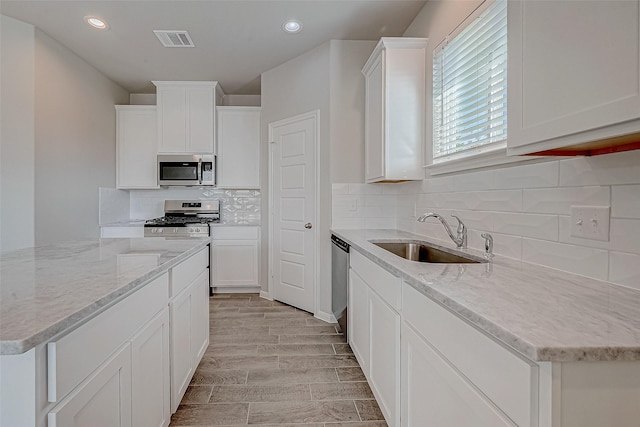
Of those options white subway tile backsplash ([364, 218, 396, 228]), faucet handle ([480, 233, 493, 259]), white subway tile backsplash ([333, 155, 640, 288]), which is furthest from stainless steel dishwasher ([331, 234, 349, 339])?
faucet handle ([480, 233, 493, 259])

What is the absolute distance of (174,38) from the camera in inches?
131

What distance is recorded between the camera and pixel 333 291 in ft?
10.3

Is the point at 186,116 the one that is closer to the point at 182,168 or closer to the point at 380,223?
the point at 182,168

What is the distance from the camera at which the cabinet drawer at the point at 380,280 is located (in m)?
1.48

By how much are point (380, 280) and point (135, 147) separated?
13.9 feet

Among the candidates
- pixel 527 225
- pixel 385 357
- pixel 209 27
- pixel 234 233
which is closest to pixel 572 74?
pixel 527 225

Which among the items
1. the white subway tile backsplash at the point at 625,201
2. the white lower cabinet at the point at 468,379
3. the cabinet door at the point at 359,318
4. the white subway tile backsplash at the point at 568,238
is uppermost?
the white subway tile backsplash at the point at 625,201

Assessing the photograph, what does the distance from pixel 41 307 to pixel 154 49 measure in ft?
11.6

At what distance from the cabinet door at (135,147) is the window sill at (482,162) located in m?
3.86

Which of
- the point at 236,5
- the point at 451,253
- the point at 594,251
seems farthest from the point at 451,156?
the point at 236,5

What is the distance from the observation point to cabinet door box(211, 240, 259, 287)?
432 centimetres

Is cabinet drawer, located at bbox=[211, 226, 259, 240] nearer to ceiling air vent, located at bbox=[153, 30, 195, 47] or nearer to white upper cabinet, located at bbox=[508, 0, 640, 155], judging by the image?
ceiling air vent, located at bbox=[153, 30, 195, 47]

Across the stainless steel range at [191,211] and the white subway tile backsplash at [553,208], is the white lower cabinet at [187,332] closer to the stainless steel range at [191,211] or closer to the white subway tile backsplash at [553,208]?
the white subway tile backsplash at [553,208]

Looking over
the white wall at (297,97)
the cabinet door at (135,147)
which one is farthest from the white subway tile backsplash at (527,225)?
the cabinet door at (135,147)
